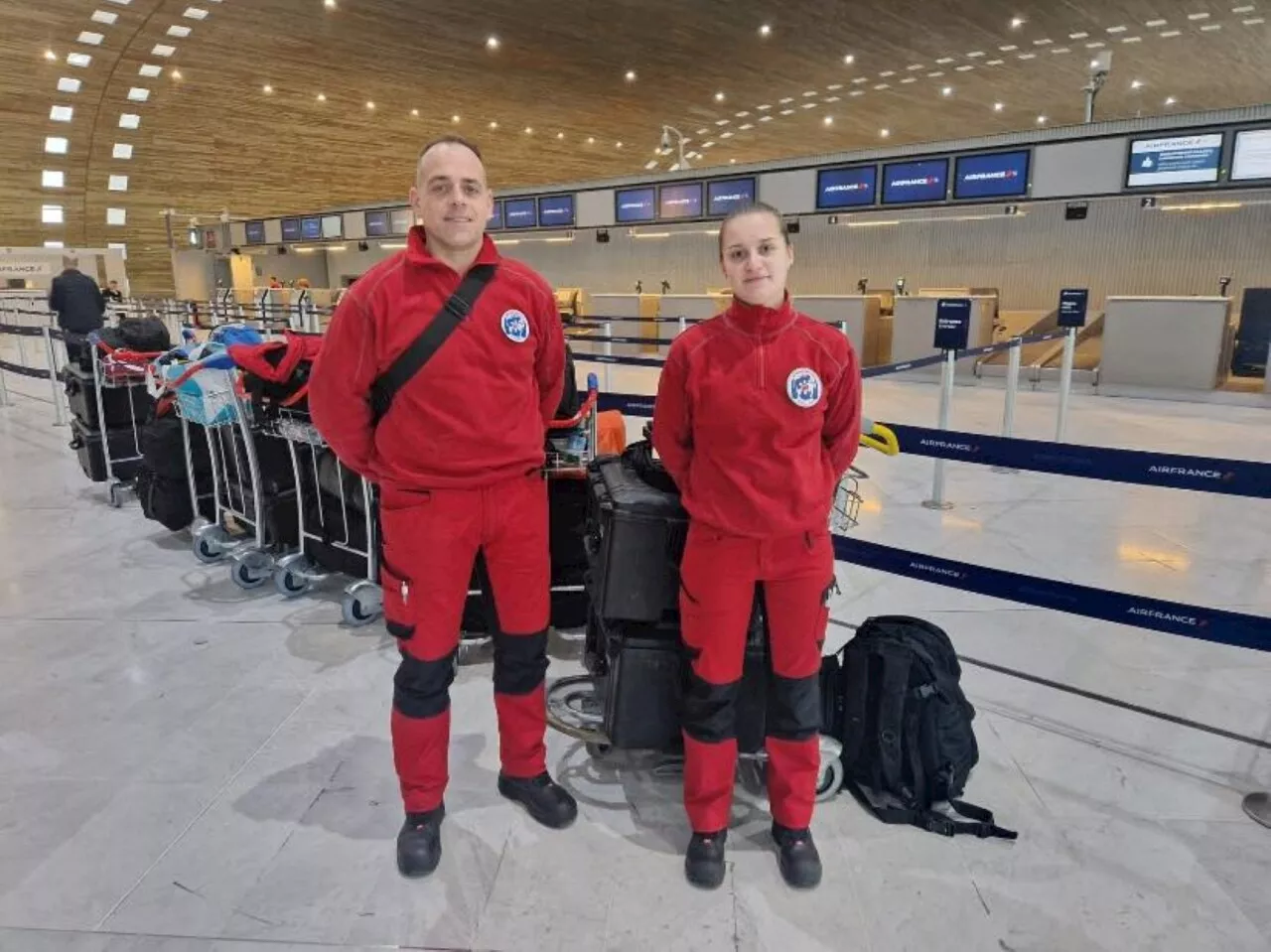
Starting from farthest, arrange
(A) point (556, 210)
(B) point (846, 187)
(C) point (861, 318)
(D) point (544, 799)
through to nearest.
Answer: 1. (A) point (556, 210)
2. (C) point (861, 318)
3. (B) point (846, 187)
4. (D) point (544, 799)

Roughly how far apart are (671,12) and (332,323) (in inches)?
750

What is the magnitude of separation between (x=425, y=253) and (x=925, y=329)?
11414 mm

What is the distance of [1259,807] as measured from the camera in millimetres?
2348

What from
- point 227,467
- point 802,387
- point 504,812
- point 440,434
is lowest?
point 504,812

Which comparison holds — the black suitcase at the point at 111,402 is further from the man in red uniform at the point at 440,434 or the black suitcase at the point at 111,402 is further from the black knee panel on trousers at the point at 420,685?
the black knee panel on trousers at the point at 420,685

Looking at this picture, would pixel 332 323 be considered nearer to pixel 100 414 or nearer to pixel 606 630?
pixel 606 630

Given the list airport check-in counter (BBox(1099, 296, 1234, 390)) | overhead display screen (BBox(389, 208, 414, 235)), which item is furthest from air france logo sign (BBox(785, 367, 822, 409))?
overhead display screen (BBox(389, 208, 414, 235))

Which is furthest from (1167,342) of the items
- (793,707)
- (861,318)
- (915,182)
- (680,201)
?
(793,707)

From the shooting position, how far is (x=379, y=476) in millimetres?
2123

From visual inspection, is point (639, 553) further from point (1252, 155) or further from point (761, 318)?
point (1252, 155)

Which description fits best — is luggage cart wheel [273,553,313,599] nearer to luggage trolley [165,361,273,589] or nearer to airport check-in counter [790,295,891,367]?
luggage trolley [165,361,273,589]

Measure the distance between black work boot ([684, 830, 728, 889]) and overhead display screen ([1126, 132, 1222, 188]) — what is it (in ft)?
35.1

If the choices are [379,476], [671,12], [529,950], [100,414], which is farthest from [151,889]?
[671,12]

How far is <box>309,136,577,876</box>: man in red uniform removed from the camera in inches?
77.5
